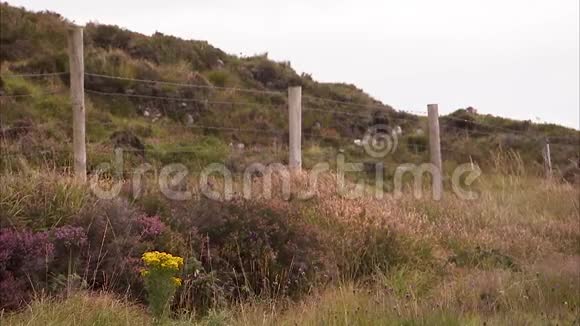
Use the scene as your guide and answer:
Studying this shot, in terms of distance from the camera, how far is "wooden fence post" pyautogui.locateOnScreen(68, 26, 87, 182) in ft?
26.0

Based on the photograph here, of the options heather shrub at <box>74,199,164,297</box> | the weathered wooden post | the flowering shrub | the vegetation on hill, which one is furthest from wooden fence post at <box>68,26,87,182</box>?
the flowering shrub

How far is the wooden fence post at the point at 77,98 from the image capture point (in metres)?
7.93

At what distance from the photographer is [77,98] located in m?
8.10

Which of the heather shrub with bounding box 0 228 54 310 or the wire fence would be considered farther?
the wire fence

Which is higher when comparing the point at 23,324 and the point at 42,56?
the point at 42,56

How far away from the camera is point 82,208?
6504mm

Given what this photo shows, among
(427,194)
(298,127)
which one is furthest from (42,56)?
(427,194)

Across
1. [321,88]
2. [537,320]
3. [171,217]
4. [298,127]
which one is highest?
[321,88]

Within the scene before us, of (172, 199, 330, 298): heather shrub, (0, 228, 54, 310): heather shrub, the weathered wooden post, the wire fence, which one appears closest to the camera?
(0, 228, 54, 310): heather shrub

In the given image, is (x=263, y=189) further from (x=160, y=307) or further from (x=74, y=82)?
(x=160, y=307)

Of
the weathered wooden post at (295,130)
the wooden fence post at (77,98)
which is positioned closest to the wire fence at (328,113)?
the weathered wooden post at (295,130)

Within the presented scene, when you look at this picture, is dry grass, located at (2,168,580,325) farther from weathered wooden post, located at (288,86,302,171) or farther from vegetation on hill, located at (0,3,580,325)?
weathered wooden post, located at (288,86,302,171)

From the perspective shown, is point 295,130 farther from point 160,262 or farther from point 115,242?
point 160,262

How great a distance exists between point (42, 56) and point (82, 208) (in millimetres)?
10939
